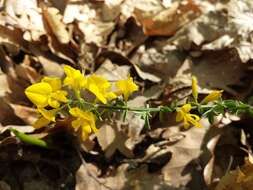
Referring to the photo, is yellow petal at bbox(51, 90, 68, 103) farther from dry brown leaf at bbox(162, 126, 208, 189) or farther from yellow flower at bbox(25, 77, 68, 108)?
dry brown leaf at bbox(162, 126, 208, 189)

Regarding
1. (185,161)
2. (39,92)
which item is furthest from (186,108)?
(185,161)

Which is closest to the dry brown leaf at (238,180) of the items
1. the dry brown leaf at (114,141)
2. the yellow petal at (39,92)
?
the dry brown leaf at (114,141)

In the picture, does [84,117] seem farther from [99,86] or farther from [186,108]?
[186,108]

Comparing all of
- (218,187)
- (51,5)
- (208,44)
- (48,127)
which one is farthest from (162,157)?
(51,5)

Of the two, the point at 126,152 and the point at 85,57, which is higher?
the point at 85,57

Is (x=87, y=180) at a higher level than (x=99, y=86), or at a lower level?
lower

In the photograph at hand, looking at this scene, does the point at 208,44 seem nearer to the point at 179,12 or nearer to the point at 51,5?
the point at 179,12
